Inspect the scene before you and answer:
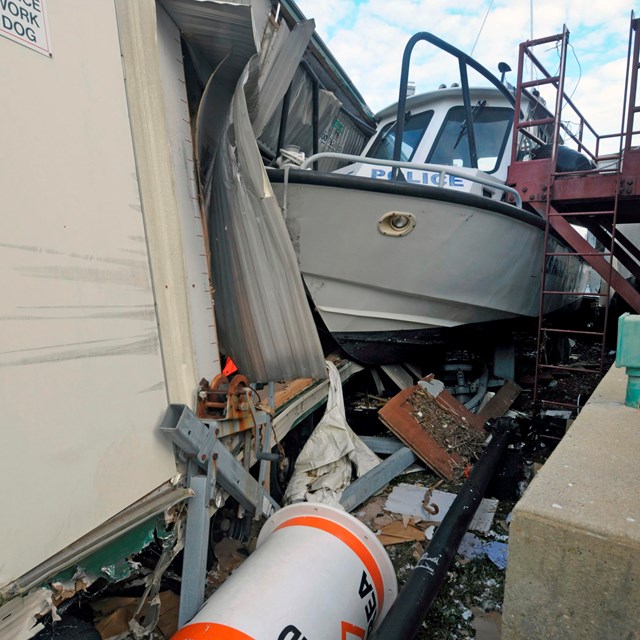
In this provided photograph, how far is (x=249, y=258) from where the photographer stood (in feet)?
7.36

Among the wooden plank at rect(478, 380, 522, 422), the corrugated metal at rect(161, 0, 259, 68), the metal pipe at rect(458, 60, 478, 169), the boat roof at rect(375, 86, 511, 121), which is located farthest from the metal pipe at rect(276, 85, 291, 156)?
the wooden plank at rect(478, 380, 522, 422)

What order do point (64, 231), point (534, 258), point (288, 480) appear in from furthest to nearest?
point (534, 258) → point (288, 480) → point (64, 231)

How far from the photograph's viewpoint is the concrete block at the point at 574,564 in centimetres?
101

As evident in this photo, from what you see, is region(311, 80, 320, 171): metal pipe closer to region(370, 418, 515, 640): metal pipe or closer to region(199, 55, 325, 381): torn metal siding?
region(199, 55, 325, 381): torn metal siding

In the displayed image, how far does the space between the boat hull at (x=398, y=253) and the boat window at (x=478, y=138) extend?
1159mm

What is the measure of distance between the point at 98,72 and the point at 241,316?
1186 mm

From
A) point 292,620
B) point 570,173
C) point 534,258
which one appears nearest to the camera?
point 292,620

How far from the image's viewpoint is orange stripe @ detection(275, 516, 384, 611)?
174 cm

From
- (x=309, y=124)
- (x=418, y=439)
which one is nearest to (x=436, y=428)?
(x=418, y=439)

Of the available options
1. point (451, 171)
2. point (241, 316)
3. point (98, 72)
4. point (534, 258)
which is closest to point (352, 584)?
point (241, 316)

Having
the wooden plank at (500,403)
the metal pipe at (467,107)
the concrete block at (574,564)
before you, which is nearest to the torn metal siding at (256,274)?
the concrete block at (574,564)

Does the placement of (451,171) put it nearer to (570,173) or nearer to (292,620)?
(570,173)

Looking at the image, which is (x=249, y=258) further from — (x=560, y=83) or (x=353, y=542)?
(x=560, y=83)

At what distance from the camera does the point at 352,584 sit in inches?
64.6
